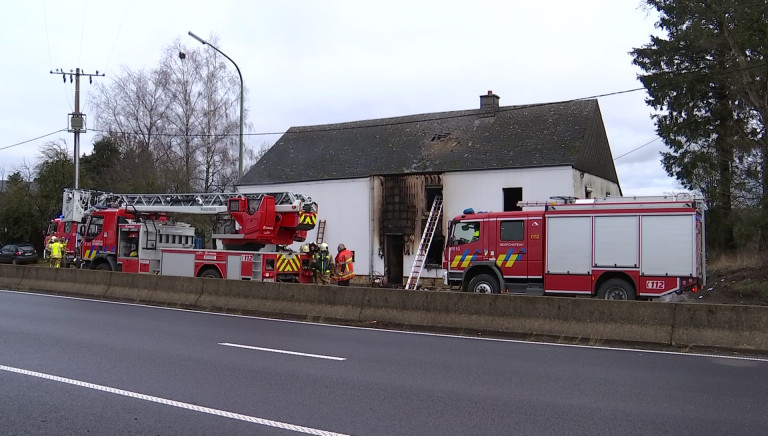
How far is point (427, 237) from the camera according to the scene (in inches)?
1059

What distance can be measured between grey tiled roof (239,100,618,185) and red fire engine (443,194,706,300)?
27.6 feet

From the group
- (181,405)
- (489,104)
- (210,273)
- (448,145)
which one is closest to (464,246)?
(210,273)

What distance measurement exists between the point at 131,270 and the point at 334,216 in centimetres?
1074

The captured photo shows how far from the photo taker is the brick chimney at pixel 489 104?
30230 mm

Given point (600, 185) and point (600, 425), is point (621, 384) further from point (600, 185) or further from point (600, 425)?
point (600, 185)

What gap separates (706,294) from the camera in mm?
19141

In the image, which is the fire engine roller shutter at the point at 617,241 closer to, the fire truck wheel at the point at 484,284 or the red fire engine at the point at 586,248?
the red fire engine at the point at 586,248

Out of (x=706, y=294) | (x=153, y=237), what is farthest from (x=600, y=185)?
(x=153, y=237)

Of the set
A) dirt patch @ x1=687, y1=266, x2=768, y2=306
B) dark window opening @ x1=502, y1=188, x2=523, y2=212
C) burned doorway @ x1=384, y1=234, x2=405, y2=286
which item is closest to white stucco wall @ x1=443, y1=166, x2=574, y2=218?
dark window opening @ x1=502, y1=188, x2=523, y2=212

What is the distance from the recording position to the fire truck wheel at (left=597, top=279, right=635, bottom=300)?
1562cm

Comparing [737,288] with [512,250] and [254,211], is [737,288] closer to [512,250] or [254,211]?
[512,250]

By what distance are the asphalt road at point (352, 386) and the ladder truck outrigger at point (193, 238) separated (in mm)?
7658

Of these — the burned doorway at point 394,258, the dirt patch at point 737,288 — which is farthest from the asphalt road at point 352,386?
the burned doorway at point 394,258

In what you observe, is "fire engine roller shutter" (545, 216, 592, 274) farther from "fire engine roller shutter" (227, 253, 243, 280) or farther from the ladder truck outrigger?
"fire engine roller shutter" (227, 253, 243, 280)
